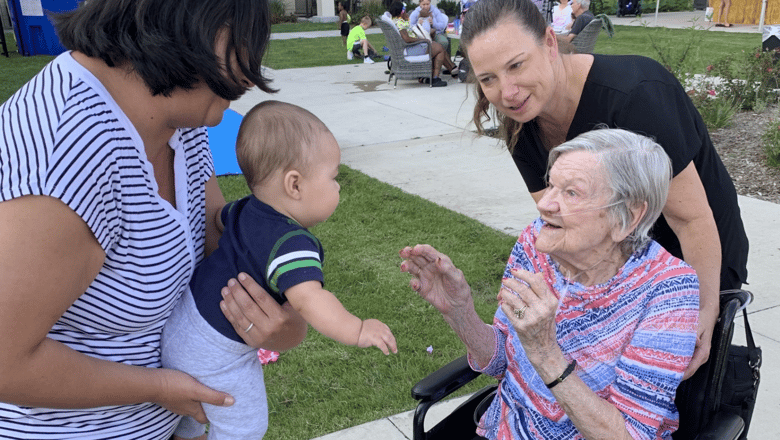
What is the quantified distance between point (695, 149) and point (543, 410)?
99cm

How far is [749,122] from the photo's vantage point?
896 cm

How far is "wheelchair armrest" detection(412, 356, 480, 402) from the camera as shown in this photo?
2.32 m

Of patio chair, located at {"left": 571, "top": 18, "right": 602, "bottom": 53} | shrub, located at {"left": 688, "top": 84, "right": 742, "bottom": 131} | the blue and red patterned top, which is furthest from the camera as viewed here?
patio chair, located at {"left": 571, "top": 18, "right": 602, "bottom": 53}

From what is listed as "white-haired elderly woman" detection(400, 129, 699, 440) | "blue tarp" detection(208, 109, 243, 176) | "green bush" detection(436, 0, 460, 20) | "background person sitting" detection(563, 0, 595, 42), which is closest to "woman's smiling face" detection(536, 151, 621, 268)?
"white-haired elderly woman" detection(400, 129, 699, 440)

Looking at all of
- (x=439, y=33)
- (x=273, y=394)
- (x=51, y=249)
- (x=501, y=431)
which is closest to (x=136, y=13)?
(x=51, y=249)

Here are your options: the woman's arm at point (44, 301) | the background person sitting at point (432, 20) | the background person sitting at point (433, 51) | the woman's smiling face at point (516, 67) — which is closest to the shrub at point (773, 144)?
the woman's smiling face at point (516, 67)

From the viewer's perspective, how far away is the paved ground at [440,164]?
379cm

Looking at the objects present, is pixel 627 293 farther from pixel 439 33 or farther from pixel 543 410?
pixel 439 33

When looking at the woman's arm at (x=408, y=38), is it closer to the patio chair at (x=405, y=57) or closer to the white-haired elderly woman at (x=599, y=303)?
the patio chair at (x=405, y=57)

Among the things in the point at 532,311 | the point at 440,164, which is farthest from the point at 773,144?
the point at 532,311

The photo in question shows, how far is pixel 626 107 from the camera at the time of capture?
7.57 feet

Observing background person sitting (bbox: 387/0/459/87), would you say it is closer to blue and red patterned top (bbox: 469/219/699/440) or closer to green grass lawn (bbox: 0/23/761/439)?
green grass lawn (bbox: 0/23/761/439)

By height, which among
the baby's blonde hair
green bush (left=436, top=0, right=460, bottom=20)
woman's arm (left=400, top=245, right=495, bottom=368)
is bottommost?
green bush (left=436, top=0, right=460, bottom=20)

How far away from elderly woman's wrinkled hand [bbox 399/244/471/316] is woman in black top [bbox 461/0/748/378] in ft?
2.00
